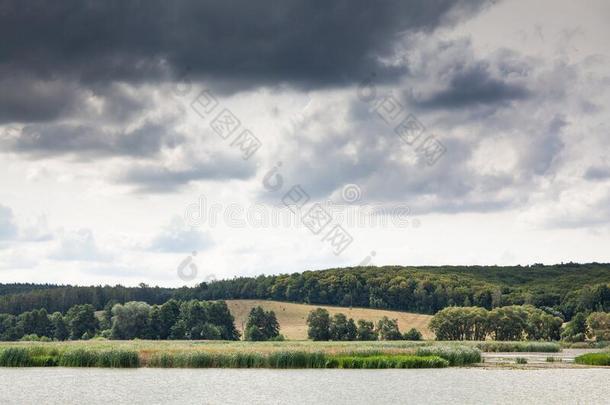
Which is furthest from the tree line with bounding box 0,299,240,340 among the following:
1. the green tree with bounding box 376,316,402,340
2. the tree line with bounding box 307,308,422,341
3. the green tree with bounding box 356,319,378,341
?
the green tree with bounding box 376,316,402,340

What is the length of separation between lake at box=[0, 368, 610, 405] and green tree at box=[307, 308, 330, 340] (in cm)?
5906

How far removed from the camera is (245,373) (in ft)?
232

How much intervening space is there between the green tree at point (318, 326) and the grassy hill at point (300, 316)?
25.2ft

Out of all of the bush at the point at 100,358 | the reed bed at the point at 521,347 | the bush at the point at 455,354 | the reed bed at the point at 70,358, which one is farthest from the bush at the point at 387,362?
the reed bed at the point at 521,347

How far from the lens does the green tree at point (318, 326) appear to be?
436 ft

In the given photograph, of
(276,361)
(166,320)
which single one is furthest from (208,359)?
(166,320)

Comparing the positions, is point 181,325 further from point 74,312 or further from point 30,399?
point 30,399

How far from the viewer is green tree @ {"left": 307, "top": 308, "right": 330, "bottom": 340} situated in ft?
436

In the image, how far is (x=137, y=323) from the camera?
444 feet

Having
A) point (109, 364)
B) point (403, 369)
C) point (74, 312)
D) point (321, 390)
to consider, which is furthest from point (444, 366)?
point (74, 312)

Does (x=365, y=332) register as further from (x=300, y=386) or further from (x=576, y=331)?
(x=300, y=386)

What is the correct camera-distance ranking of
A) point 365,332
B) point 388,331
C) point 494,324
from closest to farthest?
1. point 365,332
2. point 494,324
3. point 388,331

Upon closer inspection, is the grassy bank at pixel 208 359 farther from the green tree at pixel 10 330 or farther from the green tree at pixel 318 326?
the green tree at pixel 10 330

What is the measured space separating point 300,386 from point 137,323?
80.7 m
